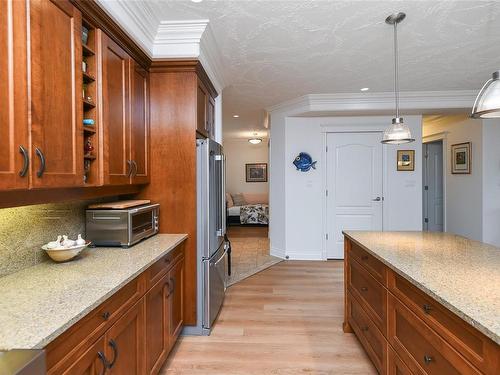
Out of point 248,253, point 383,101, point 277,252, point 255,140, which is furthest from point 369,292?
point 255,140

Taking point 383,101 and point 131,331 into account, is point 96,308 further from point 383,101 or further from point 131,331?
point 383,101

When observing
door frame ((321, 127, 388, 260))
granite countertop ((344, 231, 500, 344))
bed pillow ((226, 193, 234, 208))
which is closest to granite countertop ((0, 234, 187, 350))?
granite countertop ((344, 231, 500, 344))

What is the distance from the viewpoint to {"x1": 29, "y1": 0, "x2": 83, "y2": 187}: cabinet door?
1.24 m

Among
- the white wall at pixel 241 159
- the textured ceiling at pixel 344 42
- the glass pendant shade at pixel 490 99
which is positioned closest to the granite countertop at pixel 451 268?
the glass pendant shade at pixel 490 99

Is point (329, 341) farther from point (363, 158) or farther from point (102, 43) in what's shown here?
point (363, 158)

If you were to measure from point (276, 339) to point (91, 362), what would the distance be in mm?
1604

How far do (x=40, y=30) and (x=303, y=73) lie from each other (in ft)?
8.61

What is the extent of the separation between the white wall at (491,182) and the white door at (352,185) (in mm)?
1556

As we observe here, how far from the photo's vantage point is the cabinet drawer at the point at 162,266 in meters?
1.73

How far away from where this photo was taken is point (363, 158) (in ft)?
15.3

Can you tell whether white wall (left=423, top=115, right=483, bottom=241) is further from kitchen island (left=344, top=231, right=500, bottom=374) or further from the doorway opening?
kitchen island (left=344, top=231, right=500, bottom=374)

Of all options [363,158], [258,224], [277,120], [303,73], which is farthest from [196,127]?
[258,224]

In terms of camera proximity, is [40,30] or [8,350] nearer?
[8,350]

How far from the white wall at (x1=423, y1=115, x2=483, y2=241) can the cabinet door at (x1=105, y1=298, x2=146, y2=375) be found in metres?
5.13
